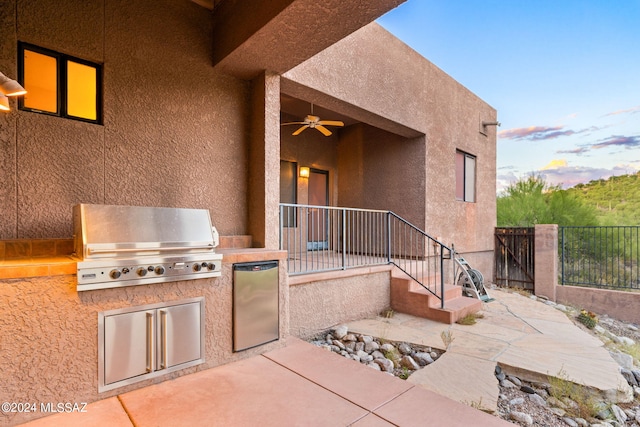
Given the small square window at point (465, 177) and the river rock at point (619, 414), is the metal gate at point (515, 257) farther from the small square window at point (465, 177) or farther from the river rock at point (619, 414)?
the river rock at point (619, 414)

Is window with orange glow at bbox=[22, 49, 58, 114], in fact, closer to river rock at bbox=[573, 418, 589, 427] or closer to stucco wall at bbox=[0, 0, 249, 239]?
stucco wall at bbox=[0, 0, 249, 239]

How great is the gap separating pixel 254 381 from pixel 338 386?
2.22 ft

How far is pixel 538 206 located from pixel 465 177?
7.08 meters

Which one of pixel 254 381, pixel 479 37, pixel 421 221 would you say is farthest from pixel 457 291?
pixel 479 37

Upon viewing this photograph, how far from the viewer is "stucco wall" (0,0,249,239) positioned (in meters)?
2.46

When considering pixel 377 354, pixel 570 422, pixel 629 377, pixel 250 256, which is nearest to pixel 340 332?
pixel 377 354

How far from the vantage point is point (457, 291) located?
5.72 m

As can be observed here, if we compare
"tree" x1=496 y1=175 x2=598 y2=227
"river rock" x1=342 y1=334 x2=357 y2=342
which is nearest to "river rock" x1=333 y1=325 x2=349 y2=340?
"river rock" x1=342 y1=334 x2=357 y2=342

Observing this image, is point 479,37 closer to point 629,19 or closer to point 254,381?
point 629,19

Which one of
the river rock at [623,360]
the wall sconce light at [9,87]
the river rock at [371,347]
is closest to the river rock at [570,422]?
the river rock at [371,347]

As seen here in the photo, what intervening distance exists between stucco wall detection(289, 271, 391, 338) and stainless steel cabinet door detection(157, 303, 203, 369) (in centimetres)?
161

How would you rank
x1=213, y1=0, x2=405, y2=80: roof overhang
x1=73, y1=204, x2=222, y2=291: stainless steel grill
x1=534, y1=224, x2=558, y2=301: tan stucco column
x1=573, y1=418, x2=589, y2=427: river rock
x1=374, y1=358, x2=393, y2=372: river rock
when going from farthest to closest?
x1=534, y1=224, x2=558, y2=301: tan stucco column
x1=374, y1=358, x2=393, y2=372: river rock
x1=573, y1=418, x2=589, y2=427: river rock
x1=213, y1=0, x2=405, y2=80: roof overhang
x1=73, y1=204, x2=222, y2=291: stainless steel grill

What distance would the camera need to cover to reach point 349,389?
2359 millimetres

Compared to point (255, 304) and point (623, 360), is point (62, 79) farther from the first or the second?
point (623, 360)
